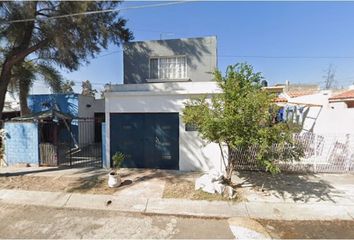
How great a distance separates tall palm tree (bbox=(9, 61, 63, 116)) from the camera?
45.3 feet

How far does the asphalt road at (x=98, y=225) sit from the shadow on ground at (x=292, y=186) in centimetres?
249

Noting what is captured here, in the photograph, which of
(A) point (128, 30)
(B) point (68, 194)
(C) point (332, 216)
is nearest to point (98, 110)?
(A) point (128, 30)

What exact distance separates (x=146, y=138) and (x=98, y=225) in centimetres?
453

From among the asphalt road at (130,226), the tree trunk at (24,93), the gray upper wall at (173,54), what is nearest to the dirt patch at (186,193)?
the asphalt road at (130,226)

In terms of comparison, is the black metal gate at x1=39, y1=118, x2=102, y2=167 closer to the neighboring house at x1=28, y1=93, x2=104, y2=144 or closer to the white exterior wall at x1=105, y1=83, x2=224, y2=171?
the neighboring house at x1=28, y1=93, x2=104, y2=144

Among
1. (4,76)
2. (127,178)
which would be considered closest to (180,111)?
(127,178)

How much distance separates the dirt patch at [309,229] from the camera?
16.5ft

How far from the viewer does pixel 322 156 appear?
9.16 meters

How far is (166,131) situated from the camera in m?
9.44

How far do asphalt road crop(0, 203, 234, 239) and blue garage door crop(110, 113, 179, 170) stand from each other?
3.67 m

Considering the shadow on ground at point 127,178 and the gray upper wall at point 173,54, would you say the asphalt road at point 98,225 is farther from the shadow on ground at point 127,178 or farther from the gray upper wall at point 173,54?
the gray upper wall at point 173,54

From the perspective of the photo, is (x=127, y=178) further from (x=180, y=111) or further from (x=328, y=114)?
(x=328, y=114)

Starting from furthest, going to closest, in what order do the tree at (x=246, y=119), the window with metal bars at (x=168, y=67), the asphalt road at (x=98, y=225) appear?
the window with metal bars at (x=168, y=67) < the tree at (x=246, y=119) < the asphalt road at (x=98, y=225)

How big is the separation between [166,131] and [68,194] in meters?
3.96
